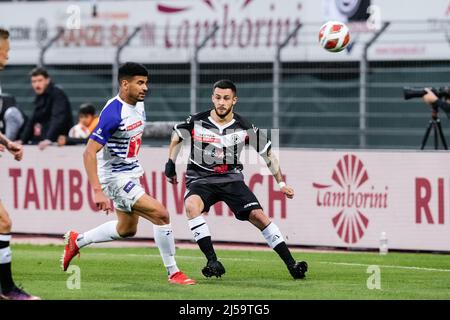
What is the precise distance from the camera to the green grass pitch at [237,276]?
Result: 11.0 meters

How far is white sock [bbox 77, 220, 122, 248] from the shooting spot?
40.5ft

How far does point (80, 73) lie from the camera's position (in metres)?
25.8

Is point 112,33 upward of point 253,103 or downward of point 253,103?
upward

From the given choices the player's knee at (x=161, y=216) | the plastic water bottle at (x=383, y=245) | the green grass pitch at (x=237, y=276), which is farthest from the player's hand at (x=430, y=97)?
the player's knee at (x=161, y=216)

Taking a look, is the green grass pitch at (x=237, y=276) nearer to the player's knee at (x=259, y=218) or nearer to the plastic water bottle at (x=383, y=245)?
the plastic water bottle at (x=383, y=245)

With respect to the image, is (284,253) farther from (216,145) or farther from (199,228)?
(216,145)

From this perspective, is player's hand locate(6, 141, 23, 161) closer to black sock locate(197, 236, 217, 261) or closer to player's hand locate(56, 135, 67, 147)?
black sock locate(197, 236, 217, 261)

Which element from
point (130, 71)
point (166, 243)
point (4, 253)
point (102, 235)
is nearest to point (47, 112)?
point (102, 235)

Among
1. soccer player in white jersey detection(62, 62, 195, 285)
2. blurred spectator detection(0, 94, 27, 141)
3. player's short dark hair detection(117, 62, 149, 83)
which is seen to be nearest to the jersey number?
soccer player in white jersey detection(62, 62, 195, 285)

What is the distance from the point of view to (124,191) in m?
11.9

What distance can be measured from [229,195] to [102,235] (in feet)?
4.90

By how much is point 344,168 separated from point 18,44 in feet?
42.6
